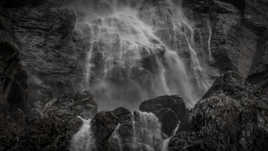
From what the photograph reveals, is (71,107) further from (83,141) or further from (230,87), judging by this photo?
(230,87)

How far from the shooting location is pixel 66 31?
30953 mm

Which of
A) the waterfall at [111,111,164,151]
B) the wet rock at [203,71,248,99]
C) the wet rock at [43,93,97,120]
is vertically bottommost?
the waterfall at [111,111,164,151]

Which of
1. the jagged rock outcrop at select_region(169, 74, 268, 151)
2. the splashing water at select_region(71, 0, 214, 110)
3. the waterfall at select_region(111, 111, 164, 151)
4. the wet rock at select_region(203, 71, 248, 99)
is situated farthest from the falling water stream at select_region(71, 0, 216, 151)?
the wet rock at select_region(203, 71, 248, 99)

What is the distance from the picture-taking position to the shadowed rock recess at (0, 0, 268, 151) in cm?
1933

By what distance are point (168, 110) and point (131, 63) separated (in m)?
9.40

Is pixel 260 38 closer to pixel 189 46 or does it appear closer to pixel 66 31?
pixel 189 46

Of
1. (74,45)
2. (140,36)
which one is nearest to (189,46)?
(140,36)

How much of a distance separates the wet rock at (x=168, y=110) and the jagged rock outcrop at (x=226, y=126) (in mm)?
2594

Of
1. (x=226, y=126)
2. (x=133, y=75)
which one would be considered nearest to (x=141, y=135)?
(x=226, y=126)

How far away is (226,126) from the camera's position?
19016 mm

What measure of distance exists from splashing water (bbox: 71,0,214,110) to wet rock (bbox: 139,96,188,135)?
214 inches

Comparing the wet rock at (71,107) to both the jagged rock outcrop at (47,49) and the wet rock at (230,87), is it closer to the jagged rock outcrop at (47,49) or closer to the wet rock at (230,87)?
the jagged rock outcrop at (47,49)

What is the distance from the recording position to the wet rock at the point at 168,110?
74.5 feet

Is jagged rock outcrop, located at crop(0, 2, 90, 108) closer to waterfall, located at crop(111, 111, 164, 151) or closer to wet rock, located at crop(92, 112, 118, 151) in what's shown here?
wet rock, located at crop(92, 112, 118, 151)
